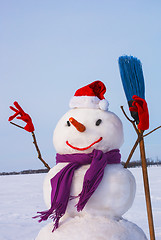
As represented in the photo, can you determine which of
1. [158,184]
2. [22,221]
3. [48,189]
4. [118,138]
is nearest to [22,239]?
[22,221]

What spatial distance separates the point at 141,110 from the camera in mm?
2250

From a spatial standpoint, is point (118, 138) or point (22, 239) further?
point (22, 239)

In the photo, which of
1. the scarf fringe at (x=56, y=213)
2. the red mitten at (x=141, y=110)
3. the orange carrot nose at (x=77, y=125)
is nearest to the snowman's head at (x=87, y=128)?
the orange carrot nose at (x=77, y=125)

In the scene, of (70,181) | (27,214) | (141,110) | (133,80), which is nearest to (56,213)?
(70,181)

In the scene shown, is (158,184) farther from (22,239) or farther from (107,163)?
(107,163)

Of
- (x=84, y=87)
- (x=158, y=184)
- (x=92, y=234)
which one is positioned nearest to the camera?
(x=92, y=234)

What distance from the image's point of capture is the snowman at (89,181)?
2.04 meters

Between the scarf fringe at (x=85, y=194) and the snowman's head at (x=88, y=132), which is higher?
the snowman's head at (x=88, y=132)

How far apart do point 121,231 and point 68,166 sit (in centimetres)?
50

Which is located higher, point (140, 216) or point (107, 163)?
point (107, 163)

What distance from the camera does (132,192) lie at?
87.2 inches

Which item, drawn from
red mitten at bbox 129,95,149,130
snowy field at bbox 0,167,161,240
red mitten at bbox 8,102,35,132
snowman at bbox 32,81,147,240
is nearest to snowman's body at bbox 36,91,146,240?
snowman at bbox 32,81,147,240

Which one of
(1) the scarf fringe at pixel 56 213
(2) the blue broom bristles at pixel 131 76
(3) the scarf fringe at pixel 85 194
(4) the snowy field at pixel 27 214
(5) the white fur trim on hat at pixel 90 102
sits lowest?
(4) the snowy field at pixel 27 214

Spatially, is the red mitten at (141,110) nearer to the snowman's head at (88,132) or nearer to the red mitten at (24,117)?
the snowman's head at (88,132)
